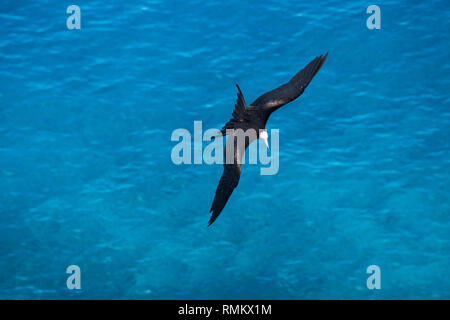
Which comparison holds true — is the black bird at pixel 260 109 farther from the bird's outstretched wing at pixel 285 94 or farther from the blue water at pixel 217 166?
the blue water at pixel 217 166

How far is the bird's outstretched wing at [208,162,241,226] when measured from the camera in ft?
41.3

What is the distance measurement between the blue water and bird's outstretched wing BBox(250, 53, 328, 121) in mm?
3728

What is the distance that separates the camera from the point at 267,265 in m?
16.5

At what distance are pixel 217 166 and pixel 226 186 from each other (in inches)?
216

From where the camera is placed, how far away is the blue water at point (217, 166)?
16.5 metres

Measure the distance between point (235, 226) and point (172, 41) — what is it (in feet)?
22.1

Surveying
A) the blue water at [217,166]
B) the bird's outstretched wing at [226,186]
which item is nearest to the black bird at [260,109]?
the bird's outstretched wing at [226,186]

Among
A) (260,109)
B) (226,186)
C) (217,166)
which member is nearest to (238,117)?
(260,109)

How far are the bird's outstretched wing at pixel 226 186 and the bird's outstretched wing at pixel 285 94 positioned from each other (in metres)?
1.71

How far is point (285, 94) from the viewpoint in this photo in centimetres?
1444

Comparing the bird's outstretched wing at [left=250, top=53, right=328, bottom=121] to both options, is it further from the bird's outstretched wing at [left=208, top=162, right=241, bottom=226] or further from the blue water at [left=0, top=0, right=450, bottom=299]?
the blue water at [left=0, top=0, right=450, bottom=299]
